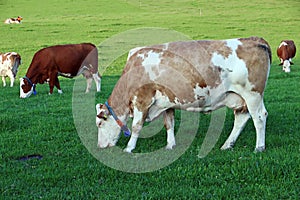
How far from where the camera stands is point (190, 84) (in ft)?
27.2

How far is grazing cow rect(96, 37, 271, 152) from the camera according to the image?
324 inches

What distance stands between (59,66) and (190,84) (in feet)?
31.7

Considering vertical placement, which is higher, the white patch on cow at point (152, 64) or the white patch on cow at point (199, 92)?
the white patch on cow at point (152, 64)

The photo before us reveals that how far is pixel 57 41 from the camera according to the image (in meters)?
35.6

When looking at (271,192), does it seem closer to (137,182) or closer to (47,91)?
(137,182)

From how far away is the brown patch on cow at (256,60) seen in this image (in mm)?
8204

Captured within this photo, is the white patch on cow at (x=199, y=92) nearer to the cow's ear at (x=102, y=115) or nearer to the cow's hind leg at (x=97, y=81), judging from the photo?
the cow's ear at (x=102, y=115)

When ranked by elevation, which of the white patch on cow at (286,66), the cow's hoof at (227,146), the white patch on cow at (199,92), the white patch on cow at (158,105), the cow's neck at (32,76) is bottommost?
the white patch on cow at (286,66)

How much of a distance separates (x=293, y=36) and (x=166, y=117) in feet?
99.1

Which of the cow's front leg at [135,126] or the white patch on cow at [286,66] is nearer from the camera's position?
the cow's front leg at [135,126]

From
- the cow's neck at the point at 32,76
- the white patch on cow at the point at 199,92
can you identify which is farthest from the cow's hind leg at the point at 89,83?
the white patch on cow at the point at 199,92

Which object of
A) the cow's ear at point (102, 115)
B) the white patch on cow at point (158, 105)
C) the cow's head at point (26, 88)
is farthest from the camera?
the cow's head at point (26, 88)

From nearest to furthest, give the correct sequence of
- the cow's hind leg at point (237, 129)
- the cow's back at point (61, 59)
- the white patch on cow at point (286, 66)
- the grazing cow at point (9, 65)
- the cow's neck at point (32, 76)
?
the cow's hind leg at point (237, 129)
the cow's neck at point (32, 76)
the cow's back at point (61, 59)
the grazing cow at point (9, 65)
the white patch on cow at point (286, 66)

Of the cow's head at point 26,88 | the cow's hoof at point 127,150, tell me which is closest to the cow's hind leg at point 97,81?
the cow's head at point 26,88
